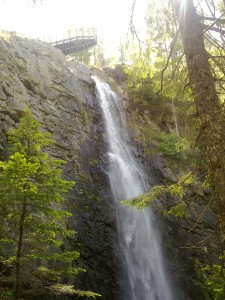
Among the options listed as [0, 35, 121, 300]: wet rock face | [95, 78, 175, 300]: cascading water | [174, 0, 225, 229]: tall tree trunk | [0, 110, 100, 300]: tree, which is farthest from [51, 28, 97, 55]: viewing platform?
[174, 0, 225, 229]: tall tree trunk

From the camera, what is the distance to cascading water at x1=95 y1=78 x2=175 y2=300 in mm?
10492

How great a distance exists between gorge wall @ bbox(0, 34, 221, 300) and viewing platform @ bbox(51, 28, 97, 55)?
322 inches

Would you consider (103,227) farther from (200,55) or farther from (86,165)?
(200,55)

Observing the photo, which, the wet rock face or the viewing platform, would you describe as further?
the viewing platform

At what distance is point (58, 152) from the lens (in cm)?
1191

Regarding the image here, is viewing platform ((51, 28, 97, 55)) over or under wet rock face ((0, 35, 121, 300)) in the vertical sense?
over

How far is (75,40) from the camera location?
26.1m

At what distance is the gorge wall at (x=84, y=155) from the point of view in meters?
10.2

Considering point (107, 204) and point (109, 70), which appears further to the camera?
point (109, 70)

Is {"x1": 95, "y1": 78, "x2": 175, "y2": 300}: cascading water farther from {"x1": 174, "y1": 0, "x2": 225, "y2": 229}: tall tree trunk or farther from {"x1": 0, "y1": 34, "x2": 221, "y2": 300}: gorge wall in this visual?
{"x1": 174, "y1": 0, "x2": 225, "y2": 229}: tall tree trunk

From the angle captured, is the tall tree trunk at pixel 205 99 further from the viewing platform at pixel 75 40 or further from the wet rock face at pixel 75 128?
the viewing platform at pixel 75 40

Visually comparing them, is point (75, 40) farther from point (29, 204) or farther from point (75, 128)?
point (29, 204)

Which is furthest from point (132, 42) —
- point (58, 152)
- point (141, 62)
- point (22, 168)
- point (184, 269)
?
point (184, 269)

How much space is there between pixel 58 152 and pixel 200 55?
853cm
